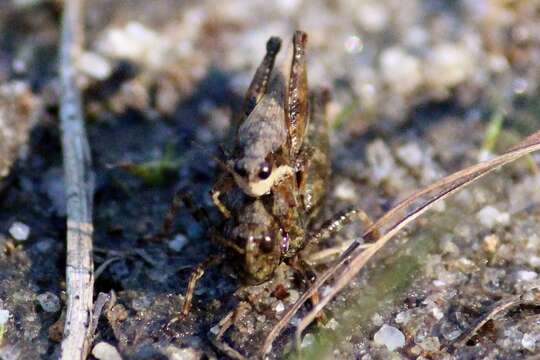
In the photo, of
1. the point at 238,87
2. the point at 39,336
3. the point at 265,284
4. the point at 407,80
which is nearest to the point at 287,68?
the point at 238,87

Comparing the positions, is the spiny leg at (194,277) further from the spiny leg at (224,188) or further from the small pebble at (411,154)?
the small pebble at (411,154)

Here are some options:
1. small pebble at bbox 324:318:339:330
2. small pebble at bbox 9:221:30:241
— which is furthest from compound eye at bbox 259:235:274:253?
small pebble at bbox 9:221:30:241

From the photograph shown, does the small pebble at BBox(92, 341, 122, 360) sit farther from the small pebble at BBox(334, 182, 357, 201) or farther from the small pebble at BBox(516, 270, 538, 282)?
the small pebble at BBox(516, 270, 538, 282)

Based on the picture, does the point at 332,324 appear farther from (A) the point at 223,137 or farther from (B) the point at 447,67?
(B) the point at 447,67

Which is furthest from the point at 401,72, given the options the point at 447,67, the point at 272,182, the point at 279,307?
the point at 279,307

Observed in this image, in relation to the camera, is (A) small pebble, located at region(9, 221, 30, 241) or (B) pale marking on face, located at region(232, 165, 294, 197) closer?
(B) pale marking on face, located at region(232, 165, 294, 197)

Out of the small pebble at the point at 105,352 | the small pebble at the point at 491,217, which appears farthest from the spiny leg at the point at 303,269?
the small pebble at the point at 491,217
